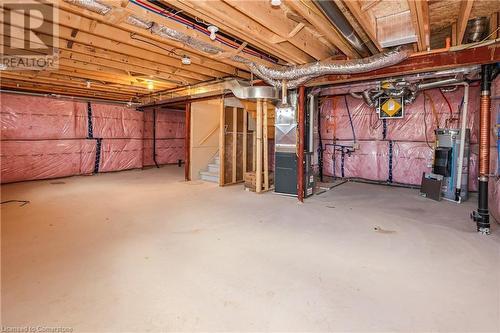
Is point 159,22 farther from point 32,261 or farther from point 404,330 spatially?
point 404,330

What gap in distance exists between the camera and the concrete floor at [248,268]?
5.26ft

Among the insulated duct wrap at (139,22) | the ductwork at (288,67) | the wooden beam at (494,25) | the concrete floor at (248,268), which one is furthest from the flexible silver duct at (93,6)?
the wooden beam at (494,25)

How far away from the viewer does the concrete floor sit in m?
1.60

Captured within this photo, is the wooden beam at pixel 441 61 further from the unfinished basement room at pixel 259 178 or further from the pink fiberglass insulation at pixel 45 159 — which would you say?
the pink fiberglass insulation at pixel 45 159

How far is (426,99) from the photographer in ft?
18.4

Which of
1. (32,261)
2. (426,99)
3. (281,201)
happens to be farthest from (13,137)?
(426,99)

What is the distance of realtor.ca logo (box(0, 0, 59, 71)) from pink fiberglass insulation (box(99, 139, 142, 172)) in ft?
11.6

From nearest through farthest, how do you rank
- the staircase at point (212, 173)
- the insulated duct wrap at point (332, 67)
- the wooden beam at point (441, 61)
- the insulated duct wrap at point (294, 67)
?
the insulated duct wrap at point (294, 67), the wooden beam at point (441, 61), the insulated duct wrap at point (332, 67), the staircase at point (212, 173)

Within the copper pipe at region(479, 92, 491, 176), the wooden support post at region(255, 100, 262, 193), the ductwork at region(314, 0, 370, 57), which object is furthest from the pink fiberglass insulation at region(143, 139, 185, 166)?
the copper pipe at region(479, 92, 491, 176)

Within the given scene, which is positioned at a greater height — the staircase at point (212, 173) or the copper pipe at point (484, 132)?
the copper pipe at point (484, 132)

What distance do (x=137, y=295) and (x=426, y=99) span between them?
20.7ft

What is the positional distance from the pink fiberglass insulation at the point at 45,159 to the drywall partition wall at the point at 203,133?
3203 millimetres

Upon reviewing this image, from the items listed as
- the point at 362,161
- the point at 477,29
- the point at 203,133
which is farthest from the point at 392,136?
the point at 203,133

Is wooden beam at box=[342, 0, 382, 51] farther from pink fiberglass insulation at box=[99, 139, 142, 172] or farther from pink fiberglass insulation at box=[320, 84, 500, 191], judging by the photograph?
pink fiberglass insulation at box=[99, 139, 142, 172]
